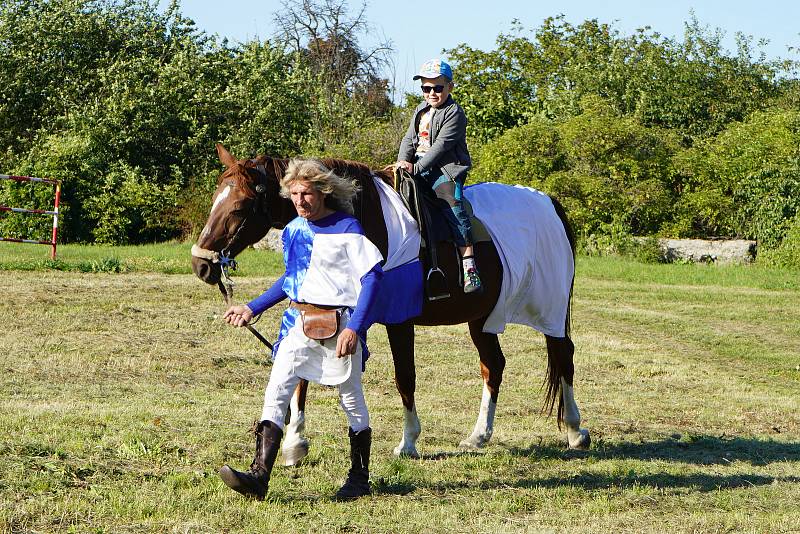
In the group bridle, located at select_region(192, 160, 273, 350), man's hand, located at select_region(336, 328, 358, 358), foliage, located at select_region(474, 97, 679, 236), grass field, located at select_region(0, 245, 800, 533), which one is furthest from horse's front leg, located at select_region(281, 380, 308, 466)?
foliage, located at select_region(474, 97, 679, 236)

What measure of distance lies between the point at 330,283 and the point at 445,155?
2.02 m

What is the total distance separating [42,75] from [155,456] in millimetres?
26749

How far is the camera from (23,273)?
17.6 metres

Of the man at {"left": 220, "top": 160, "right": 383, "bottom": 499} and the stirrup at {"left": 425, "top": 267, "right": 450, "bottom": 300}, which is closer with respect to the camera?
the man at {"left": 220, "top": 160, "right": 383, "bottom": 499}

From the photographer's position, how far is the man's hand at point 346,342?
5.39m

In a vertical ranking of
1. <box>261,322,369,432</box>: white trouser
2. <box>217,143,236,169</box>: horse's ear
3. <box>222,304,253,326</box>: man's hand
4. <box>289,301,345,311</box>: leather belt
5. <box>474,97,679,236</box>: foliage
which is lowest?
<box>261,322,369,432</box>: white trouser

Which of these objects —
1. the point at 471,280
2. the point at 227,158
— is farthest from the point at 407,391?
the point at 227,158

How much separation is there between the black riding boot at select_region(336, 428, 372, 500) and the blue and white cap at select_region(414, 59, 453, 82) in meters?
2.67

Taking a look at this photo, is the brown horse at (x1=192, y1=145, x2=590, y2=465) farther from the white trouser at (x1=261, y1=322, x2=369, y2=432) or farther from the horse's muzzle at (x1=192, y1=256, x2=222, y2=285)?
the white trouser at (x1=261, y1=322, x2=369, y2=432)

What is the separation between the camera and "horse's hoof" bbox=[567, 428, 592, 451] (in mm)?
7668

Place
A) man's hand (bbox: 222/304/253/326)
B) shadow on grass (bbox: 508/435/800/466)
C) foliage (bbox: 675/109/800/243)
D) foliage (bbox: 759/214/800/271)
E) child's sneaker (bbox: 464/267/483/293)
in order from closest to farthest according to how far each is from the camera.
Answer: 1. man's hand (bbox: 222/304/253/326)
2. child's sneaker (bbox: 464/267/483/293)
3. shadow on grass (bbox: 508/435/800/466)
4. foliage (bbox: 759/214/800/271)
5. foliage (bbox: 675/109/800/243)

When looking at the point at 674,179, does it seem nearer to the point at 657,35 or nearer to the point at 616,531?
the point at 657,35

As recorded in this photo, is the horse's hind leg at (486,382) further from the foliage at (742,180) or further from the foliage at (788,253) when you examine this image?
the foliage at (742,180)

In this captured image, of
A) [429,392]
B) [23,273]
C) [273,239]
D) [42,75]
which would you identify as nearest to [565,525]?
[429,392]
